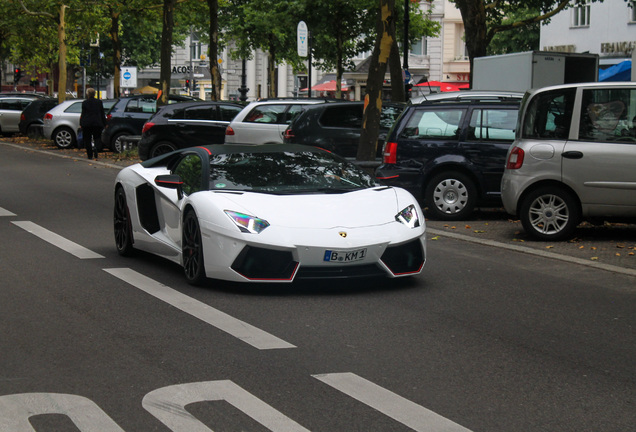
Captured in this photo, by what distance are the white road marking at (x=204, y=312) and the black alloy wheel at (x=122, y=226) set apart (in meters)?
0.76

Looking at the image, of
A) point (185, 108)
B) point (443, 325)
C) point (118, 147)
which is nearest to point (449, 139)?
point (443, 325)

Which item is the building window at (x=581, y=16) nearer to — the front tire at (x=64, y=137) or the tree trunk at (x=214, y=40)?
the tree trunk at (x=214, y=40)

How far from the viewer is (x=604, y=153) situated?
11.8 meters

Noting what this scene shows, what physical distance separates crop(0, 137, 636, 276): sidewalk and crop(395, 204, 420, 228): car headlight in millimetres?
2426

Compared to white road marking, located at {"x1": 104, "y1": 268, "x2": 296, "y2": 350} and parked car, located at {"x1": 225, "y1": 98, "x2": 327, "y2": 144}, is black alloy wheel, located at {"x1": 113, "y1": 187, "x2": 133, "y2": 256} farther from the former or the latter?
parked car, located at {"x1": 225, "y1": 98, "x2": 327, "y2": 144}

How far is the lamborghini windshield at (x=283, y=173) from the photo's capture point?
8922 millimetres

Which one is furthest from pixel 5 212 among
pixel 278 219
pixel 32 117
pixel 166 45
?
pixel 32 117

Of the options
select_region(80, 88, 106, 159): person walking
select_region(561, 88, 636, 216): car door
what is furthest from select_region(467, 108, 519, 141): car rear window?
select_region(80, 88, 106, 159): person walking

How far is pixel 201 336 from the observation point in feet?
22.4

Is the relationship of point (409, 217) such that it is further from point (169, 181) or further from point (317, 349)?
point (317, 349)

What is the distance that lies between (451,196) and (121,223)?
5370mm

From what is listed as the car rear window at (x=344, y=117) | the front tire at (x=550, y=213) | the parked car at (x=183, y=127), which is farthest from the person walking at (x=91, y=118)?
the front tire at (x=550, y=213)

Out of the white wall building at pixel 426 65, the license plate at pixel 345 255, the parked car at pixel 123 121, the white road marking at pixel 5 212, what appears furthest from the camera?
the white wall building at pixel 426 65

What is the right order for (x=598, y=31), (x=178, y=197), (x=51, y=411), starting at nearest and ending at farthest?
(x=51, y=411) < (x=178, y=197) < (x=598, y=31)
